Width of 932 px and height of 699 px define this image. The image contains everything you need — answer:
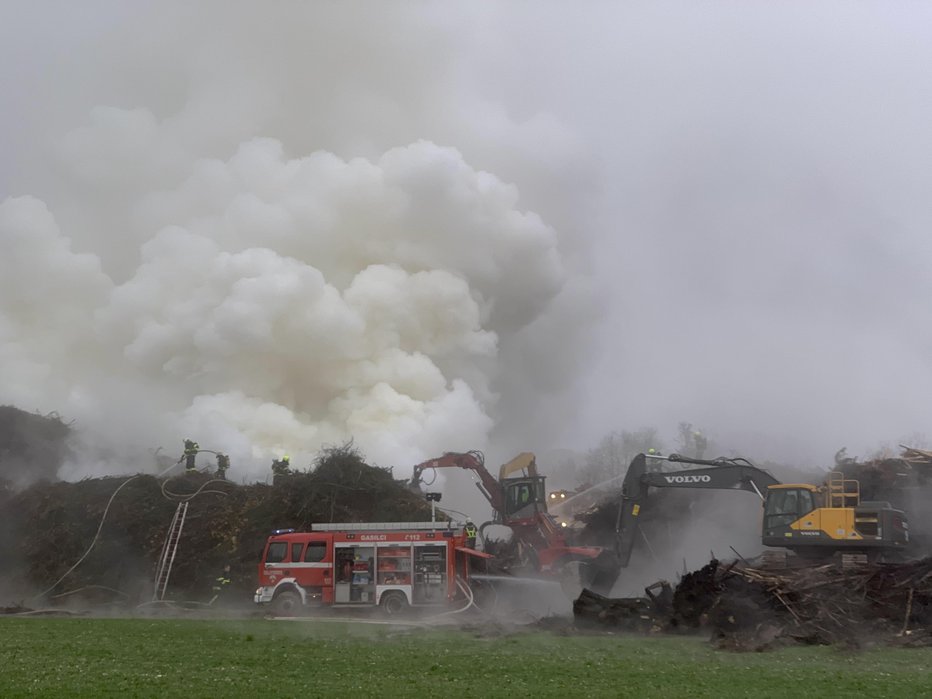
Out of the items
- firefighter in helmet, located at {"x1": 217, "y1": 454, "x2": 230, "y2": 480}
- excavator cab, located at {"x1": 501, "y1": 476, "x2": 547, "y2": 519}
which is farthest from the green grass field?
firefighter in helmet, located at {"x1": 217, "y1": 454, "x2": 230, "y2": 480}

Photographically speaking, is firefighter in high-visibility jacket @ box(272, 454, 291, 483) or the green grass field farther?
firefighter in high-visibility jacket @ box(272, 454, 291, 483)

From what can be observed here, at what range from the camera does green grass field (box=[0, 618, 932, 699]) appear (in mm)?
→ 12438

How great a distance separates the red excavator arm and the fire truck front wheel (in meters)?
8.69

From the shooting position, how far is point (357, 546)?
2716 cm

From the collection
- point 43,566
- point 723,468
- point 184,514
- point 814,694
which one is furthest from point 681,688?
point 43,566

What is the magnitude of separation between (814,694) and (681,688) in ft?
6.49

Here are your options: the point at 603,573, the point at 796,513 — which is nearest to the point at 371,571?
the point at 603,573

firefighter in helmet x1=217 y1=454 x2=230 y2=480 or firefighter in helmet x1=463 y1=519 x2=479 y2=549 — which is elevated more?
firefighter in helmet x1=217 y1=454 x2=230 y2=480

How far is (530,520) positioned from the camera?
3092cm

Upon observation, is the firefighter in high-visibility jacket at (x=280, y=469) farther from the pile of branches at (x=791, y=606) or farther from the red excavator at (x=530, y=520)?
the pile of branches at (x=791, y=606)

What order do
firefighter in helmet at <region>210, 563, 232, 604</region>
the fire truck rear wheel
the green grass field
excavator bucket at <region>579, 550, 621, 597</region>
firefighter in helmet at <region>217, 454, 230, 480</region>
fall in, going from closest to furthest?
the green grass field → the fire truck rear wheel → excavator bucket at <region>579, 550, 621, 597</region> → firefighter in helmet at <region>210, 563, 232, 604</region> → firefighter in helmet at <region>217, 454, 230, 480</region>

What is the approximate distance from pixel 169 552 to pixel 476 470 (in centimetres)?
1231

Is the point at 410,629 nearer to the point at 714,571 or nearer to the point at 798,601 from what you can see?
the point at 714,571

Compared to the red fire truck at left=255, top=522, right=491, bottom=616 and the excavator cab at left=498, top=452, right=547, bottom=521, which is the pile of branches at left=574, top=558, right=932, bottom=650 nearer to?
the red fire truck at left=255, top=522, right=491, bottom=616
